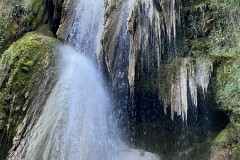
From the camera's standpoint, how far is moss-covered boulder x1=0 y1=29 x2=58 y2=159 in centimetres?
889

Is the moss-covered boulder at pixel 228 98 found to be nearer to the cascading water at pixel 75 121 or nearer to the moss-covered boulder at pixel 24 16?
the cascading water at pixel 75 121

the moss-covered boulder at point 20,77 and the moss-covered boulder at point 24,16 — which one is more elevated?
the moss-covered boulder at point 24,16

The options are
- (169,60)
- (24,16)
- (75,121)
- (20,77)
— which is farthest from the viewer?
(24,16)

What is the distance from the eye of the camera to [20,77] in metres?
9.40

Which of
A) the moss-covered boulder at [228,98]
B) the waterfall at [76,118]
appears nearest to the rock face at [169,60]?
the moss-covered boulder at [228,98]

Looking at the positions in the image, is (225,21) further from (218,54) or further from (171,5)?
(171,5)

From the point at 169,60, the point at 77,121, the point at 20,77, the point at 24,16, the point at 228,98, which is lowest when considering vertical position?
the point at 77,121

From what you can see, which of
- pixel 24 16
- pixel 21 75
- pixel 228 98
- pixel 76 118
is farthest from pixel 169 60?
pixel 24 16

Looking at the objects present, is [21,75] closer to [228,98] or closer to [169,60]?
[169,60]

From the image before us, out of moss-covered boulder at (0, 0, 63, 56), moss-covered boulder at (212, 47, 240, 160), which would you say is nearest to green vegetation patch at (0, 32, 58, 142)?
moss-covered boulder at (0, 0, 63, 56)

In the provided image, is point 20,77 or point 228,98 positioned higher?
point 20,77

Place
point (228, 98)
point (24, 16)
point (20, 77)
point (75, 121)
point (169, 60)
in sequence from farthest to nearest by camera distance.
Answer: point (24, 16) < point (20, 77) < point (169, 60) < point (75, 121) < point (228, 98)

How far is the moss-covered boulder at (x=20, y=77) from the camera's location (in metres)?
8.89

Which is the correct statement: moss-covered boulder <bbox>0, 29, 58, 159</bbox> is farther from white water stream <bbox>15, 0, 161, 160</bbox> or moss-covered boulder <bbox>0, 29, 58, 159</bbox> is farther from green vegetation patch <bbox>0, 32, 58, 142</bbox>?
white water stream <bbox>15, 0, 161, 160</bbox>
